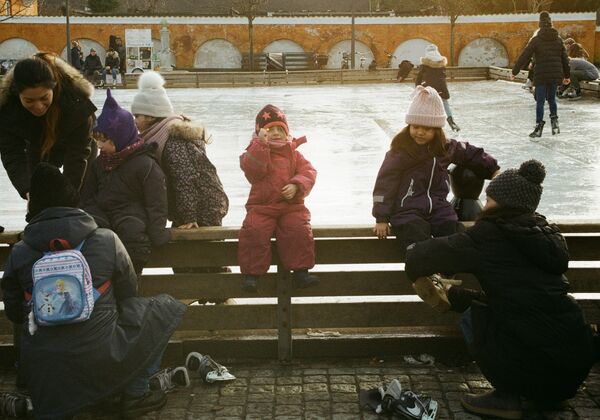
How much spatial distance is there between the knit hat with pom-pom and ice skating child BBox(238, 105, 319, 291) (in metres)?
1.09

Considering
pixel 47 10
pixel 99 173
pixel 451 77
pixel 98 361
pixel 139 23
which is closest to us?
pixel 98 361

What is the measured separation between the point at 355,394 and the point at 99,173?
1785 millimetres

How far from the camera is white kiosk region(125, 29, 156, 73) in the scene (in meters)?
43.6

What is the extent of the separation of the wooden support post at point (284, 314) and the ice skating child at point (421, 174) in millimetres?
569

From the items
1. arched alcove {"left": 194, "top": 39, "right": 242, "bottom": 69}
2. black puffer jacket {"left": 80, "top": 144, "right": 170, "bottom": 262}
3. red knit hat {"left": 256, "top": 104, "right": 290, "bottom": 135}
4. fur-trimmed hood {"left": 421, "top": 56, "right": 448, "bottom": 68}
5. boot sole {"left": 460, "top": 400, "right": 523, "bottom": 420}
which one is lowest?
boot sole {"left": 460, "top": 400, "right": 523, "bottom": 420}

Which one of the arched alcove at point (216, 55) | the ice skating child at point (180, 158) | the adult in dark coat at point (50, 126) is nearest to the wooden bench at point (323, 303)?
the ice skating child at point (180, 158)

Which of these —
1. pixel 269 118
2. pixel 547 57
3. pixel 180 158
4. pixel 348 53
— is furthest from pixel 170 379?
pixel 348 53

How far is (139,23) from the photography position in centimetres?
4784

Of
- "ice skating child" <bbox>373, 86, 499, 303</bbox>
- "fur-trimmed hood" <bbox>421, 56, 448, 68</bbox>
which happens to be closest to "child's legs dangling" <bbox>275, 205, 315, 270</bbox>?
"ice skating child" <bbox>373, 86, 499, 303</bbox>

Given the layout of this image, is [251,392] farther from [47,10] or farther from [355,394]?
[47,10]

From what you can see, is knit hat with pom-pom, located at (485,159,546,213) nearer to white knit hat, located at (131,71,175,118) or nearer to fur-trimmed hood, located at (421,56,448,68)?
white knit hat, located at (131,71,175,118)

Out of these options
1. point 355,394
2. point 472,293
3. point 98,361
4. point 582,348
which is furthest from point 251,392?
point 582,348

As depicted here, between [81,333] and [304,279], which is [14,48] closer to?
[304,279]

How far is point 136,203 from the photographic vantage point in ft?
14.5
